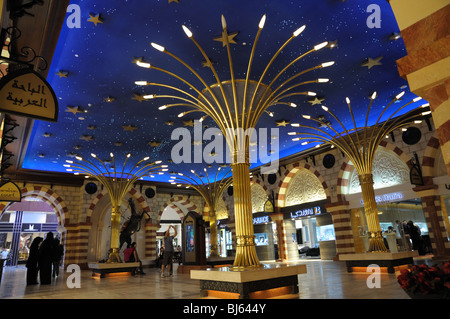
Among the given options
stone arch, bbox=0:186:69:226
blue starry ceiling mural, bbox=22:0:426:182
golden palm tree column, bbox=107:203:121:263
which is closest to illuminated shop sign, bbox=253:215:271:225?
blue starry ceiling mural, bbox=22:0:426:182

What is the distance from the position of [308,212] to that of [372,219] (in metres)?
6.56

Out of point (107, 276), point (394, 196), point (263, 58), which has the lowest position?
point (107, 276)

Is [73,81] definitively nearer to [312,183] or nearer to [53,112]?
[53,112]

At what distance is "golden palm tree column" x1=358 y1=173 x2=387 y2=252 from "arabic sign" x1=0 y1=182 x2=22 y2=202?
9.19 m

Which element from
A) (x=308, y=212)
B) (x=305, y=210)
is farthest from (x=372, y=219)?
(x=305, y=210)

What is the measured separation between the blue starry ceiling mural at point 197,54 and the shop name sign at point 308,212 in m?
4.92

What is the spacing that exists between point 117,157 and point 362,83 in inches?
410

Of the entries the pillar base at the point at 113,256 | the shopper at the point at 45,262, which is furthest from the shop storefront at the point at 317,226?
the shopper at the point at 45,262

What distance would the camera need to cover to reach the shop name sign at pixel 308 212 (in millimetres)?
13917

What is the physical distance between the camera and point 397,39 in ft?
22.3

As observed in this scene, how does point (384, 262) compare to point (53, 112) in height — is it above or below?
below

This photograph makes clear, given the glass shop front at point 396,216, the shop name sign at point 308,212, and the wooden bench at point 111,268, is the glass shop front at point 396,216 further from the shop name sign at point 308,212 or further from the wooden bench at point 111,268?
the wooden bench at point 111,268

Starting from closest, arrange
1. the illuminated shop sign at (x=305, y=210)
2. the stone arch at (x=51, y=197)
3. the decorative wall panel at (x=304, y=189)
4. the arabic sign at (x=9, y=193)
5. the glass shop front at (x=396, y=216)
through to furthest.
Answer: the arabic sign at (x=9, y=193) → the glass shop front at (x=396, y=216) → the illuminated shop sign at (x=305, y=210) → the decorative wall panel at (x=304, y=189) → the stone arch at (x=51, y=197)
